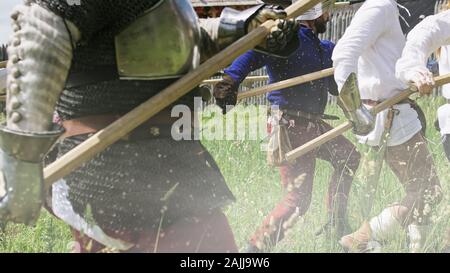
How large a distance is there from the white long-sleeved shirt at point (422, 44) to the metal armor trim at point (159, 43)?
1783mm

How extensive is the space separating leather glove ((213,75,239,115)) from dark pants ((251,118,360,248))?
0.42 meters

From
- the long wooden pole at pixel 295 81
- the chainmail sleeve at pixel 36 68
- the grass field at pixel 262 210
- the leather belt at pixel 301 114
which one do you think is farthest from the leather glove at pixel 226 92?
the chainmail sleeve at pixel 36 68

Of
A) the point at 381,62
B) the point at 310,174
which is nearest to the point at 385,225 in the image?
the point at 310,174

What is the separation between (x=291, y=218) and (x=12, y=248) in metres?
1.27

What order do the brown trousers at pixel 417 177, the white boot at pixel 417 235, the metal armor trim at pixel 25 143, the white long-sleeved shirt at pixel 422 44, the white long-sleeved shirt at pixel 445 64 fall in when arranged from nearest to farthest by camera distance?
the metal armor trim at pixel 25 143 → the white long-sleeved shirt at pixel 422 44 → the white boot at pixel 417 235 → the brown trousers at pixel 417 177 → the white long-sleeved shirt at pixel 445 64

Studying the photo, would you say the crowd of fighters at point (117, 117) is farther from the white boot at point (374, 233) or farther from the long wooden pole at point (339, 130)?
the white boot at point (374, 233)

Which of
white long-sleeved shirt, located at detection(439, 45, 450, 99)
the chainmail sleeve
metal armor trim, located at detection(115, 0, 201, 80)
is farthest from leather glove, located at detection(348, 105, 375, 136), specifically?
the chainmail sleeve

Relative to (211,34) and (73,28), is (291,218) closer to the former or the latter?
(211,34)

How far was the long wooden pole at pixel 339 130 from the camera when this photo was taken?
13.5ft

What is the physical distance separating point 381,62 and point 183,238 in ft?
7.20

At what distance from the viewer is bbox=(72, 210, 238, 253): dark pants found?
2.32m

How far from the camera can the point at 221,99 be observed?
4180 millimetres

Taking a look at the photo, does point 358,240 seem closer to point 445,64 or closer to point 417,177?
point 417,177

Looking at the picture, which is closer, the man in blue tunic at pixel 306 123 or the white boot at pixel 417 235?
the white boot at pixel 417 235
